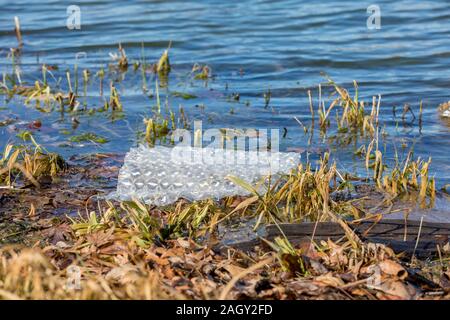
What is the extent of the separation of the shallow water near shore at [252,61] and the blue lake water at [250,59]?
0.05 feet

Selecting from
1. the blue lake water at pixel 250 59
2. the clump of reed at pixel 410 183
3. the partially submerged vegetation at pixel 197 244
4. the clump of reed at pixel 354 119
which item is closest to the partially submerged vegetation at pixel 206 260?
the partially submerged vegetation at pixel 197 244

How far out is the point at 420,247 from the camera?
442cm

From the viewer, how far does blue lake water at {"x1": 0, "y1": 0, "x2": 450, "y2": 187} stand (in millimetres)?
7398

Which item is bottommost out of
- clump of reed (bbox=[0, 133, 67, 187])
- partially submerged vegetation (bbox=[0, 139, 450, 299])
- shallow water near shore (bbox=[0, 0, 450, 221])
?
partially submerged vegetation (bbox=[0, 139, 450, 299])

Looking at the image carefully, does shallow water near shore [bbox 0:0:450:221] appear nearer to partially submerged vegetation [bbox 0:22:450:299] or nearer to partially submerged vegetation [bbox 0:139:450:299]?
partially submerged vegetation [bbox 0:22:450:299]

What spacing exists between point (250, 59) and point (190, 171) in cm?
459

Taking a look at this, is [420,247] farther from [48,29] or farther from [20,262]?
[48,29]

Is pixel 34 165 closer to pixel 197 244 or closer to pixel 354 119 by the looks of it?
pixel 197 244

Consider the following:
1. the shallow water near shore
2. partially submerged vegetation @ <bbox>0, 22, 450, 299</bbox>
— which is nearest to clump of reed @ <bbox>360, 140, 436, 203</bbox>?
partially submerged vegetation @ <bbox>0, 22, 450, 299</bbox>

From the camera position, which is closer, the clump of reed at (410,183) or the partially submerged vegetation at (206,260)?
the partially submerged vegetation at (206,260)

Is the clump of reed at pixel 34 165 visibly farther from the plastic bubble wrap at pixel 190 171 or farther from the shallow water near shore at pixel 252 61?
the shallow water near shore at pixel 252 61

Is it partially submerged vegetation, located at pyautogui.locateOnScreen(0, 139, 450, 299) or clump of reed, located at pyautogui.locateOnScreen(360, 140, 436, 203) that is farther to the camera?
clump of reed, located at pyautogui.locateOnScreen(360, 140, 436, 203)

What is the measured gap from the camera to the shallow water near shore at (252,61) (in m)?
7.30

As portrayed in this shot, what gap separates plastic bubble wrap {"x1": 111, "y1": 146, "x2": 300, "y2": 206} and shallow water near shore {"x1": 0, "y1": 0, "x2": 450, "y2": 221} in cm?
70
